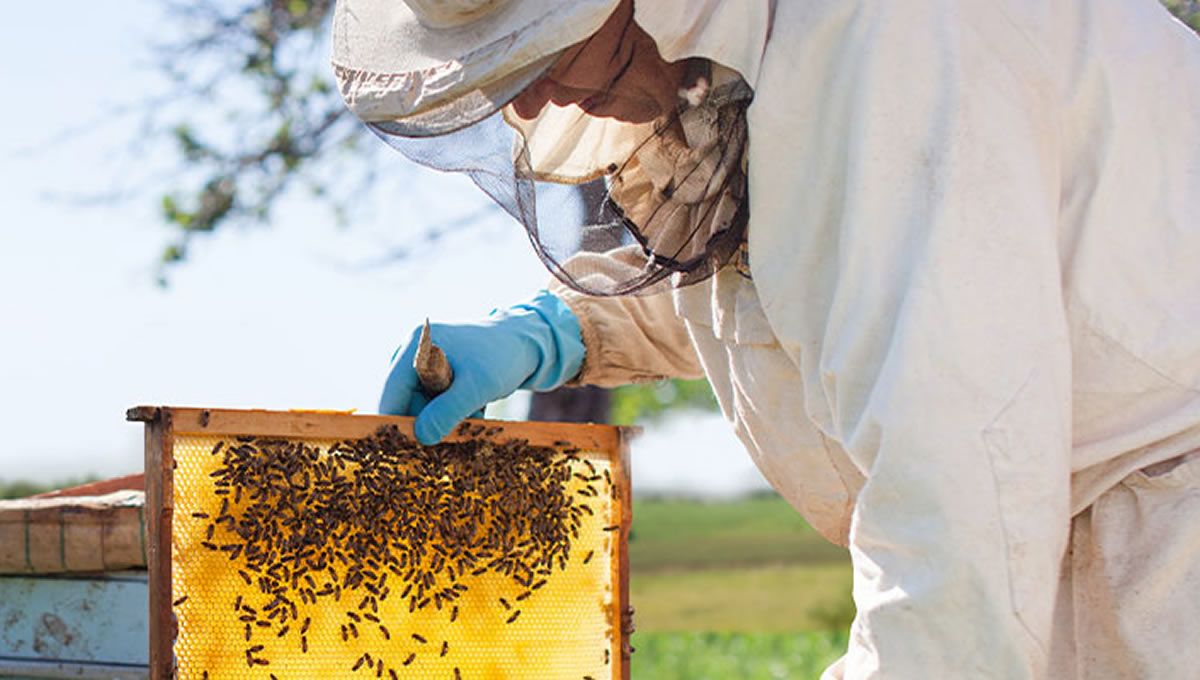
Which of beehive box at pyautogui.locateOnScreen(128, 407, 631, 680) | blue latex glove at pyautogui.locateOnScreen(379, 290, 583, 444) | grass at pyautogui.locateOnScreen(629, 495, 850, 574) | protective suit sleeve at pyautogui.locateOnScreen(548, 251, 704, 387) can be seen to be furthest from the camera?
grass at pyautogui.locateOnScreen(629, 495, 850, 574)

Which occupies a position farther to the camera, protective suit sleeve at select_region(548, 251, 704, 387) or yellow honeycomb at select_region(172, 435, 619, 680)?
protective suit sleeve at select_region(548, 251, 704, 387)

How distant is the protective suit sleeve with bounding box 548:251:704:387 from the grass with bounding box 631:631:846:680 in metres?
9.26

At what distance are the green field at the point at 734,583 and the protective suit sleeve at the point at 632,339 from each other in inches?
439

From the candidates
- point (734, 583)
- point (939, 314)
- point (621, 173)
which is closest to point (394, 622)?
point (621, 173)

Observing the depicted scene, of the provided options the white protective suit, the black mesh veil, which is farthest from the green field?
the white protective suit

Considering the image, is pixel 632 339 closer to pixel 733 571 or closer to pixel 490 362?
pixel 490 362

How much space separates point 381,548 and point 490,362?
1.57 ft

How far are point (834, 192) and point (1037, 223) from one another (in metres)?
0.30

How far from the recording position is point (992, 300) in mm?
1914

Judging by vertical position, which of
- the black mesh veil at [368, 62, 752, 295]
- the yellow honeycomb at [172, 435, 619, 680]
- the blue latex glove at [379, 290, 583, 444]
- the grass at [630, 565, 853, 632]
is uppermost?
the black mesh veil at [368, 62, 752, 295]

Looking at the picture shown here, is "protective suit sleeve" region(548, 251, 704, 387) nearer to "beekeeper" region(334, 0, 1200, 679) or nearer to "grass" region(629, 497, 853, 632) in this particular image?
"beekeeper" region(334, 0, 1200, 679)

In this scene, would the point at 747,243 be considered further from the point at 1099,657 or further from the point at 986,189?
the point at 1099,657

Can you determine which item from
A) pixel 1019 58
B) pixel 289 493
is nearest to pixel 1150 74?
pixel 1019 58

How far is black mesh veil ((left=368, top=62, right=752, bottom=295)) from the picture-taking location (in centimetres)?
234
